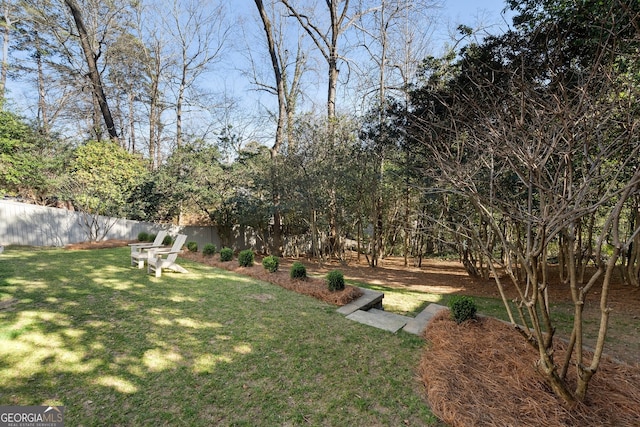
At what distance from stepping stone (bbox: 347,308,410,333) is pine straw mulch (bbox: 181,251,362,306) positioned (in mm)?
511

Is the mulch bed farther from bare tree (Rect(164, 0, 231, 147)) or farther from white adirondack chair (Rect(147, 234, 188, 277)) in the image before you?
bare tree (Rect(164, 0, 231, 147))

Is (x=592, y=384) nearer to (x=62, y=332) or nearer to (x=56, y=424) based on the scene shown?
(x=56, y=424)

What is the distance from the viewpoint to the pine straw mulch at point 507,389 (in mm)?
2000

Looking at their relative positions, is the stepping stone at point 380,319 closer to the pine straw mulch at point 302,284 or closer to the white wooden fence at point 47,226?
the pine straw mulch at point 302,284

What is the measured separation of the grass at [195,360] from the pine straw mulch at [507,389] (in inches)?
8.6

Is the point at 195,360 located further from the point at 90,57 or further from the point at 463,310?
the point at 90,57

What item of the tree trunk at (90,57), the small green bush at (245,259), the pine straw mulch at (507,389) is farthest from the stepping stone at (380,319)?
the tree trunk at (90,57)

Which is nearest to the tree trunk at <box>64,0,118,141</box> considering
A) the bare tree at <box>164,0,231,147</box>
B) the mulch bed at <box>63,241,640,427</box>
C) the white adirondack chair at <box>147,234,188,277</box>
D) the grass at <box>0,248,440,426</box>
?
the bare tree at <box>164,0,231,147</box>

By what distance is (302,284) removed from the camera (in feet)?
18.2

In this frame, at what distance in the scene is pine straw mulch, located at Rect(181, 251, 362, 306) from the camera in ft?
15.8

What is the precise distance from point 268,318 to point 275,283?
1971 millimetres

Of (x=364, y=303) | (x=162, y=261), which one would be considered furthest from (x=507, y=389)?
(x=162, y=261)

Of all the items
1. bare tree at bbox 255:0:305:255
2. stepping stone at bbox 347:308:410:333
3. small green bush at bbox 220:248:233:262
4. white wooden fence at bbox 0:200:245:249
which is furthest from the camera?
bare tree at bbox 255:0:305:255

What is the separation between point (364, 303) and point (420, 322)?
37.5 inches
